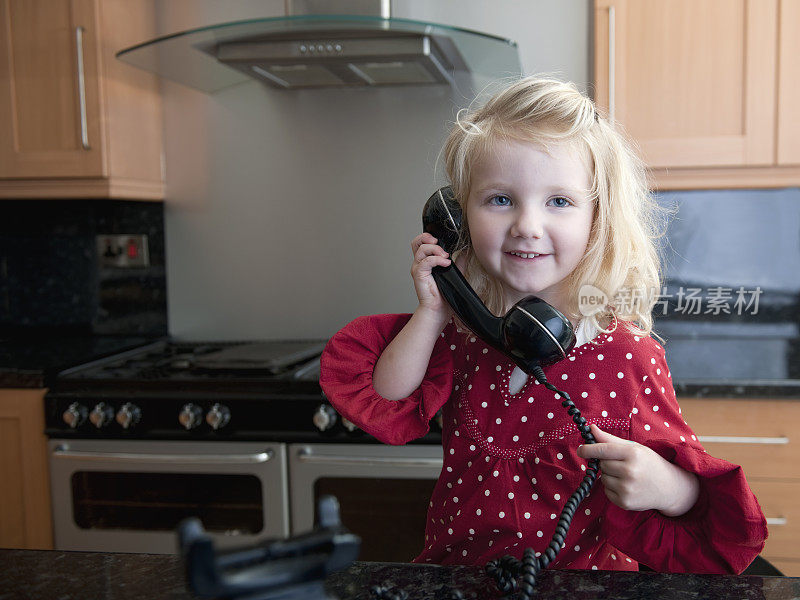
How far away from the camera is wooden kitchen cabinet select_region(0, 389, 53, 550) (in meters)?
1.91

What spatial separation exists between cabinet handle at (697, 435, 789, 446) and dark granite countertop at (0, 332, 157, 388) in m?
1.60

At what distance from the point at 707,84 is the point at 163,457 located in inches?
64.2

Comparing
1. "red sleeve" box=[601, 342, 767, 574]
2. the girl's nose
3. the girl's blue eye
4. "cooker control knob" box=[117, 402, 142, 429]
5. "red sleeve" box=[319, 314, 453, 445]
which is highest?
the girl's blue eye

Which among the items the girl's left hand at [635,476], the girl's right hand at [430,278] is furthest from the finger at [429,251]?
the girl's left hand at [635,476]

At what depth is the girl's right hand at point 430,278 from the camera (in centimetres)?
89

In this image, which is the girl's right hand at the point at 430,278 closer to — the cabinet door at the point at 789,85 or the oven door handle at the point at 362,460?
the oven door handle at the point at 362,460

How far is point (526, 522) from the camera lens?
0.84 metres

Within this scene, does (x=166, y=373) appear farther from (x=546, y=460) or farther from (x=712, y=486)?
(x=712, y=486)

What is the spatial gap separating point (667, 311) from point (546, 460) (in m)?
1.53

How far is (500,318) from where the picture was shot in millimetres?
828

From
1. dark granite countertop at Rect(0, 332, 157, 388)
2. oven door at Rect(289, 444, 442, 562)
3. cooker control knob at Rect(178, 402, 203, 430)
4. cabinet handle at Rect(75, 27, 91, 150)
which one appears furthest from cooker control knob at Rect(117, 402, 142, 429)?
cabinet handle at Rect(75, 27, 91, 150)

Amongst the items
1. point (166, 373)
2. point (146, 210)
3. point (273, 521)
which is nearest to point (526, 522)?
point (273, 521)

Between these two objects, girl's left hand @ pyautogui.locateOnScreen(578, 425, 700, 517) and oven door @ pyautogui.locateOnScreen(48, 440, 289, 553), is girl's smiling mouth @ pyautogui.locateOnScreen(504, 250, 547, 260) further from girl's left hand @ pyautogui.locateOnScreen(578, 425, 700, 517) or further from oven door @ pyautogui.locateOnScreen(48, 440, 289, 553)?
oven door @ pyautogui.locateOnScreen(48, 440, 289, 553)

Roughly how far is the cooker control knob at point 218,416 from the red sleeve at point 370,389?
39.3 inches
